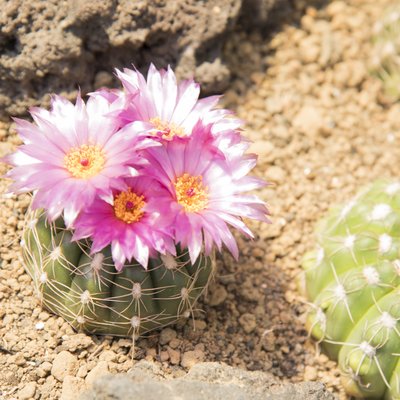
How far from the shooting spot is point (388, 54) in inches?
146

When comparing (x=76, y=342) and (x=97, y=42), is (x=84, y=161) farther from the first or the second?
(x=97, y=42)

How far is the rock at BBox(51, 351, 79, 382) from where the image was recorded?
2424mm

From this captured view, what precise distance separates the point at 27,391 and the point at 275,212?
4.25 feet

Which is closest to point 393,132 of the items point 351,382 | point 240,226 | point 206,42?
point 206,42

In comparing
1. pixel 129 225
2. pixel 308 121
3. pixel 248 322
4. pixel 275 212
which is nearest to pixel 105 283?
pixel 129 225

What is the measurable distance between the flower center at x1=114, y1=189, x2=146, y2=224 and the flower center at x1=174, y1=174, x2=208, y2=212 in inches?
4.7

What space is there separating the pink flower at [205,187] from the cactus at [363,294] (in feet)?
1.55

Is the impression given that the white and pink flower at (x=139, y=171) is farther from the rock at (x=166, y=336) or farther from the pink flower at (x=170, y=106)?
the rock at (x=166, y=336)

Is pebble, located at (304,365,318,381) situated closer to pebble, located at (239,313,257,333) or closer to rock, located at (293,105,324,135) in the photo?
pebble, located at (239,313,257,333)

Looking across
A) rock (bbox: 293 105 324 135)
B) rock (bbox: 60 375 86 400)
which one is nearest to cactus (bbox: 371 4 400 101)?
rock (bbox: 293 105 324 135)

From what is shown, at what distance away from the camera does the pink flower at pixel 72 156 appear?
212cm

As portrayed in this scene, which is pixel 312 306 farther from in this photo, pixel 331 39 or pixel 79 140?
pixel 331 39

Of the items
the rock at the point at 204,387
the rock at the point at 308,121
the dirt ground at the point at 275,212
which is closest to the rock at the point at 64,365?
the dirt ground at the point at 275,212

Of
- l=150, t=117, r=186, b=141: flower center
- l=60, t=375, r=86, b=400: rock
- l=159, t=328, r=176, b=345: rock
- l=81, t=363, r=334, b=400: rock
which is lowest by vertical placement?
l=60, t=375, r=86, b=400: rock
